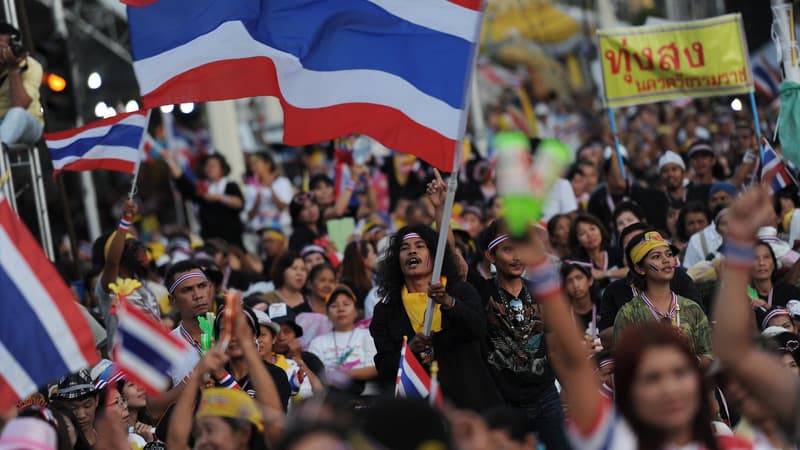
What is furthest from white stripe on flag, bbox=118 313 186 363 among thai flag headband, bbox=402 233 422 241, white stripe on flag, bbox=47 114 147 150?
white stripe on flag, bbox=47 114 147 150

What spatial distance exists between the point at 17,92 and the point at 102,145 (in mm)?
1096

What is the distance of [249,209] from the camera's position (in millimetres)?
18125

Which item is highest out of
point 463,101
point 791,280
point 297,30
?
point 297,30

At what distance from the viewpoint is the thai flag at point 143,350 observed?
6.31 m

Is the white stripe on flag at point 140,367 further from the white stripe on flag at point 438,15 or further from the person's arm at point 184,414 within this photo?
the white stripe on flag at point 438,15

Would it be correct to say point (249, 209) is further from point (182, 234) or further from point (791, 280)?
point (791, 280)

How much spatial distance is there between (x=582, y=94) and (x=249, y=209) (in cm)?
2712

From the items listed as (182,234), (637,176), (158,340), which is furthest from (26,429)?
(637,176)

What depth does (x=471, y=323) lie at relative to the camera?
25.1ft

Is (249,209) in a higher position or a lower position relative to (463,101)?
lower

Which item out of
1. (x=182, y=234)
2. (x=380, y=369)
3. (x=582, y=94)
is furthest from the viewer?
(x=582, y=94)

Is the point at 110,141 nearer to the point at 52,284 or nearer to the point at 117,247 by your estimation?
the point at 117,247

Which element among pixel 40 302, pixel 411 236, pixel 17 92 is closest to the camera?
pixel 40 302

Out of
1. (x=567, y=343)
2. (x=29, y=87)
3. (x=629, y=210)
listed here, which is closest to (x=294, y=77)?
(x=29, y=87)
